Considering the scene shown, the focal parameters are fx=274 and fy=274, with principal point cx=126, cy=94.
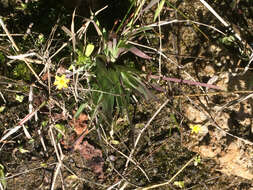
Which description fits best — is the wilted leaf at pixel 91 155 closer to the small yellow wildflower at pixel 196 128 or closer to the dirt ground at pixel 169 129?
the dirt ground at pixel 169 129

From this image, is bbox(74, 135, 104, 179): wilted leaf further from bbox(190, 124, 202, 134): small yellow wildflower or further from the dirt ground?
bbox(190, 124, 202, 134): small yellow wildflower

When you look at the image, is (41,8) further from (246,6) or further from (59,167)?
(246,6)

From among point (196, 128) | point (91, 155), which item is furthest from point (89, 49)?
point (196, 128)

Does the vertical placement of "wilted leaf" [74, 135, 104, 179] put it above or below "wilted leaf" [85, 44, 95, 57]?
below

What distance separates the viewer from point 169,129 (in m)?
1.80

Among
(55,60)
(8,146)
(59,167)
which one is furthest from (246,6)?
(8,146)

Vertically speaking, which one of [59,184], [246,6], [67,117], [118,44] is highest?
[246,6]

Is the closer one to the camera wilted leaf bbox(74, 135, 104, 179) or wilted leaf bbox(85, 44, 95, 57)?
wilted leaf bbox(85, 44, 95, 57)

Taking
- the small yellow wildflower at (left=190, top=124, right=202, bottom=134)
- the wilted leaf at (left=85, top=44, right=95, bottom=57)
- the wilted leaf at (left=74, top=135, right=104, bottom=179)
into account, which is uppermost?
the wilted leaf at (left=85, top=44, right=95, bottom=57)

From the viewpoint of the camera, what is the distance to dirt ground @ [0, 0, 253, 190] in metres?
1.75

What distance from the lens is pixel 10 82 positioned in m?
1.77

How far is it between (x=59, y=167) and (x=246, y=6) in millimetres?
1622

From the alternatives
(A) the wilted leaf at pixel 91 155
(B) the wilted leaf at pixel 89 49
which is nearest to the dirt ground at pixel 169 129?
(A) the wilted leaf at pixel 91 155

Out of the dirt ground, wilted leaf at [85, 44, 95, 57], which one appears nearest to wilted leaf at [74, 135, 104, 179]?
the dirt ground
